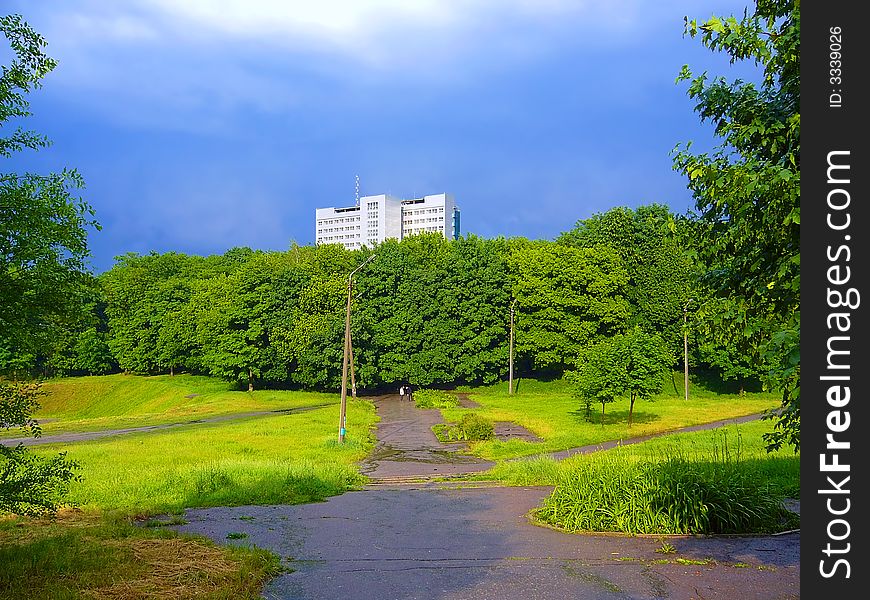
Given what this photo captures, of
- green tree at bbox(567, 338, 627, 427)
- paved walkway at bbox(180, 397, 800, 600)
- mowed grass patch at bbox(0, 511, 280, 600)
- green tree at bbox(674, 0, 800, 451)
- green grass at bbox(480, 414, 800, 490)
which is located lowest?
green grass at bbox(480, 414, 800, 490)

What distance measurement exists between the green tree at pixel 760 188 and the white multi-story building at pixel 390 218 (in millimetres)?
140152

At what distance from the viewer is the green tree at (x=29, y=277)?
6.10 m

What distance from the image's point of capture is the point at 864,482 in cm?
343

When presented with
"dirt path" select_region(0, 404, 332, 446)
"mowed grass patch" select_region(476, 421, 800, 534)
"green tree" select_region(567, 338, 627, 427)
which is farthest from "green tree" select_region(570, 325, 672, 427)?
"dirt path" select_region(0, 404, 332, 446)

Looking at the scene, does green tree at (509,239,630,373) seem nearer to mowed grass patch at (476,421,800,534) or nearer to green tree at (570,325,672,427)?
green tree at (570,325,672,427)

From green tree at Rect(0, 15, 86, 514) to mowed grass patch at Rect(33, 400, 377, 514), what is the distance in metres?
5.33

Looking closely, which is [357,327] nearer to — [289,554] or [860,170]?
[289,554]

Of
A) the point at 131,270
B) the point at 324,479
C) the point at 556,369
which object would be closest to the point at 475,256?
the point at 556,369

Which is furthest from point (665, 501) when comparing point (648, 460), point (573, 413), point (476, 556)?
point (573, 413)

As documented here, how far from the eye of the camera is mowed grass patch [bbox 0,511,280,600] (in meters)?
6.51

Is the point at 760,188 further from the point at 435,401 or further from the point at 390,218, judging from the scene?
the point at 390,218

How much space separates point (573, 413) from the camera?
36281 millimetres

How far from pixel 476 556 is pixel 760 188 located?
19.8 feet

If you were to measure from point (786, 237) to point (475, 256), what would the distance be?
53088 millimetres
